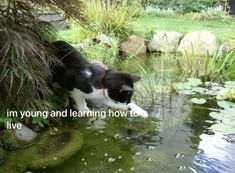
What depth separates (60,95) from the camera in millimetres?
4883

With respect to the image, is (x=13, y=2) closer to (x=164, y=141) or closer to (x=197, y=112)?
(x=164, y=141)

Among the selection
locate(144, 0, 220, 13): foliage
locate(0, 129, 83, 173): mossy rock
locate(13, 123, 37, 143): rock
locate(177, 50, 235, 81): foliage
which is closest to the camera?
locate(0, 129, 83, 173): mossy rock

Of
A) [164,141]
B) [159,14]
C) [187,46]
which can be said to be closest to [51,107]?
[164,141]

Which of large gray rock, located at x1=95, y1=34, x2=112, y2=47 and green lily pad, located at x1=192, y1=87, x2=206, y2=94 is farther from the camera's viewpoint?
large gray rock, located at x1=95, y1=34, x2=112, y2=47

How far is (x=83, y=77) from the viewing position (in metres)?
4.54

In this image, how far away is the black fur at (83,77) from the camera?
4371 millimetres

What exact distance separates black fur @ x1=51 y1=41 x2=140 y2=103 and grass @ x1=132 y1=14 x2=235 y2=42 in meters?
4.74

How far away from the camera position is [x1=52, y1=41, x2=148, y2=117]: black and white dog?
438 cm

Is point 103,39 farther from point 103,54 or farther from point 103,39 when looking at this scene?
point 103,54

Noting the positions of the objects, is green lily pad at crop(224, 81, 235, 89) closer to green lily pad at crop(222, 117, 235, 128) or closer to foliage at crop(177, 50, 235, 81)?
foliage at crop(177, 50, 235, 81)

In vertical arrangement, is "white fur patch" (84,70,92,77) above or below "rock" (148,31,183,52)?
above

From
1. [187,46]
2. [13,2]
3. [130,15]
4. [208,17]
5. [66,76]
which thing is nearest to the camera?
[13,2]

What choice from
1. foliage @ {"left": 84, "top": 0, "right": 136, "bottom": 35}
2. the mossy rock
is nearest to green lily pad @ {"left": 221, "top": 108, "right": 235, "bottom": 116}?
the mossy rock

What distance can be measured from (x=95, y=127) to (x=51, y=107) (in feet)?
1.81
